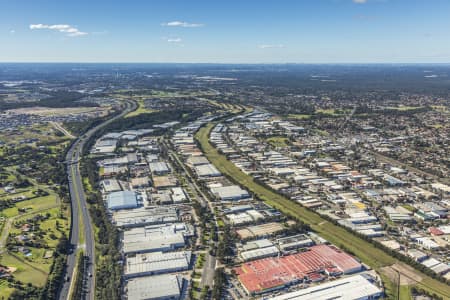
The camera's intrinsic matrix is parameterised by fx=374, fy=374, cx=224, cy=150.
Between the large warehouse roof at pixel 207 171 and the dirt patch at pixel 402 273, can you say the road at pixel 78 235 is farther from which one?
the dirt patch at pixel 402 273

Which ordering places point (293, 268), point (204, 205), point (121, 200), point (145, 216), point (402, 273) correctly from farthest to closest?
point (204, 205) → point (121, 200) → point (145, 216) → point (402, 273) → point (293, 268)

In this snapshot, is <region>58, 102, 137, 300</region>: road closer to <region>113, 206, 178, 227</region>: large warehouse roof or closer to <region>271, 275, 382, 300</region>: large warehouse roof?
<region>113, 206, 178, 227</region>: large warehouse roof

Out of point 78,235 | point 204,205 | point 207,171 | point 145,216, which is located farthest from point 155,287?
point 207,171

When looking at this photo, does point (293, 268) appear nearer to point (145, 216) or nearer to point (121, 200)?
point (145, 216)

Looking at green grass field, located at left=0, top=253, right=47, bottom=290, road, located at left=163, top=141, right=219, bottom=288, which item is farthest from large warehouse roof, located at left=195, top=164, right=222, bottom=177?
green grass field, located at left=0, top=253, right=47, bottom=290

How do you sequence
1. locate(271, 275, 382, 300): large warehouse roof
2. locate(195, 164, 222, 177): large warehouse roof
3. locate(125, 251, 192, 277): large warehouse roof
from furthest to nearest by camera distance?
locate(195, 164, 222, 177): large warehouse roof < locate(125, 251, 192, 277): large warehouse roof < locate(271, 275, 382, 300): large warehouse roof

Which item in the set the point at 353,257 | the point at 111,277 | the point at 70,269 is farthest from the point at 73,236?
the point at 353,257

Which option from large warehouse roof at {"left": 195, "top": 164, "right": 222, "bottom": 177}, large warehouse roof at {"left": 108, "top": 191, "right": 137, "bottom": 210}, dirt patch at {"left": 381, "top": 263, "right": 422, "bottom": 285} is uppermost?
large warehouse roof at {"left": 195, "top": 164, "right": 222, "bottom": 177}
